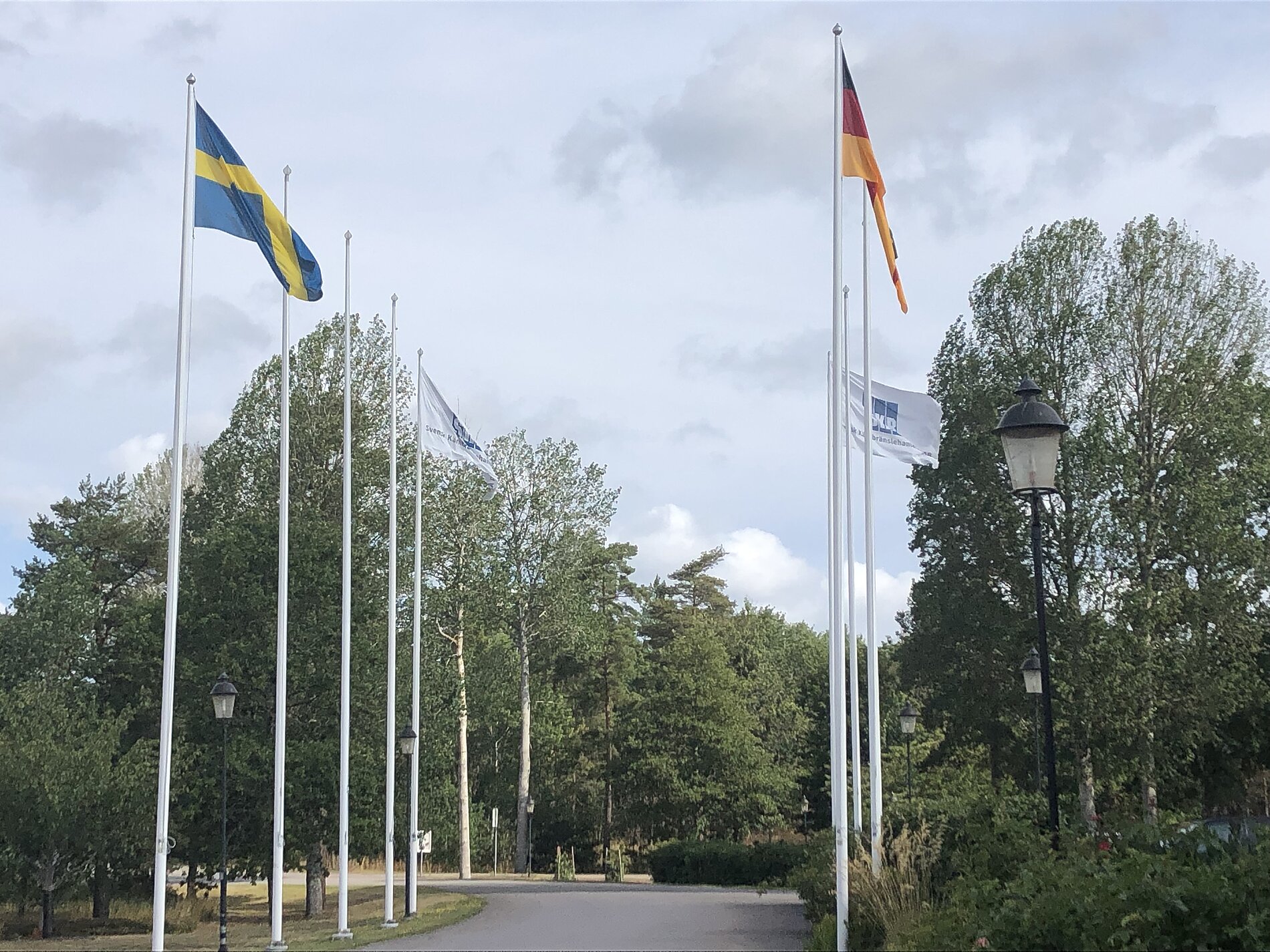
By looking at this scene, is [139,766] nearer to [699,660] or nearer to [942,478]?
[942,478]

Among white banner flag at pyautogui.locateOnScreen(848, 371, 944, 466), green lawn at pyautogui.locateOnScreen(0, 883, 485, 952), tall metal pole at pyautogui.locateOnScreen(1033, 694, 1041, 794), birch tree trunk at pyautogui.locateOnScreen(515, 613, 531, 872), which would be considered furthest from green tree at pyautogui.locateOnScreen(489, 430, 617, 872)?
white banner flag at pyautogui.locateOnScreen(848, 371, 944, 466)

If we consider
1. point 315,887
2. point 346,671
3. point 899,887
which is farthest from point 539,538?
point 899,887

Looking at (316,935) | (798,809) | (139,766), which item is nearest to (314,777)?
(139,766)

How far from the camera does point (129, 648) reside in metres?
38.2

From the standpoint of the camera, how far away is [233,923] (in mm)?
33188

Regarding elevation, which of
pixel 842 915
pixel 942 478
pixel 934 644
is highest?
pixel 942 478

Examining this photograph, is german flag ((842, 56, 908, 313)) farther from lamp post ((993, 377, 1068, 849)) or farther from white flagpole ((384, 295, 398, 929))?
white flagpole ((384, 295, 398, 929))

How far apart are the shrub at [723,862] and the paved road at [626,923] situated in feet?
14.2

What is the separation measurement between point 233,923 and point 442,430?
54.2 ft

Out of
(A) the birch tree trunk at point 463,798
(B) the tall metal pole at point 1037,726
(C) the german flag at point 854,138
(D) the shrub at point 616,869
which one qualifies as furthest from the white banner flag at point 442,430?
(D) the shrub at point 616,869

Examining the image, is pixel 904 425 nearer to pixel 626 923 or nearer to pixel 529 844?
pixel 626 923

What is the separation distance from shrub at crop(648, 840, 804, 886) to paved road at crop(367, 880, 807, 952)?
170 inches

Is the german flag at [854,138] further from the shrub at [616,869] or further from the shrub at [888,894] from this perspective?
the shrub at [616,869]

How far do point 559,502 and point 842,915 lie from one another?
37195 mm
